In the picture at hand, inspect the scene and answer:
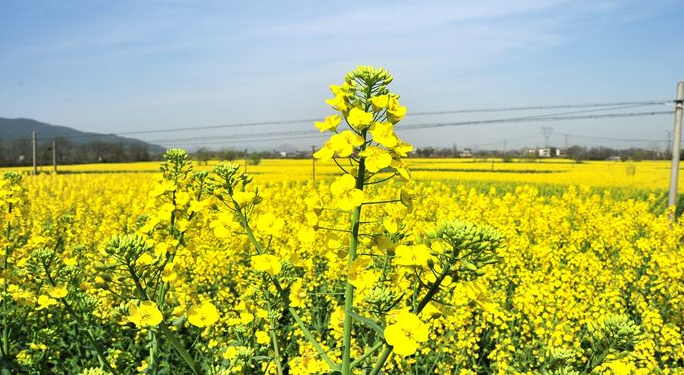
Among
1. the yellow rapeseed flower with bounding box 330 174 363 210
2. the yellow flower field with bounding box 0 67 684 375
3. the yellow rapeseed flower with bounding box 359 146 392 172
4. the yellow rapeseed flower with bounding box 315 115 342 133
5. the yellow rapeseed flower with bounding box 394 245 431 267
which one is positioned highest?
the yellow rapeseed flower with bounding box 315 115 342 133

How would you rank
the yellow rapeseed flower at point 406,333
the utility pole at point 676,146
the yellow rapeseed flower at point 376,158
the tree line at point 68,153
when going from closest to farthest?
the yellow rapeseed flower at point 406,333 → the yellow rapeseed flower at point 376,158 → the utility pole at point 676,146 → the tree line at point 68,153

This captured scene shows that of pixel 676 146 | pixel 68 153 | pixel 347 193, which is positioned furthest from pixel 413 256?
pixel 68 153

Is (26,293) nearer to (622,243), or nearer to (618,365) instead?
(618,365)

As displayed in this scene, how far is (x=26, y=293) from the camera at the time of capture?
2574 millimetres

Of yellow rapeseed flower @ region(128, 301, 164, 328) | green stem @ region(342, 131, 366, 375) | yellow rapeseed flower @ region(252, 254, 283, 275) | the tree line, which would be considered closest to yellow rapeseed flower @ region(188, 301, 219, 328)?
yellow rapeseed flower @ region(128, 301, 164, 328)

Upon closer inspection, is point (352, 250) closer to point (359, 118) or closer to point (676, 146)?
point (359, 118)

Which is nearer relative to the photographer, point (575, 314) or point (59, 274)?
point (59, 274)

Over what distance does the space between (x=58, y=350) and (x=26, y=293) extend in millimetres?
1389

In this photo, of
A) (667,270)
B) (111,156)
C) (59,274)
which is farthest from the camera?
(111,156)

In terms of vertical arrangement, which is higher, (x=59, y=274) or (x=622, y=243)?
(x=59, y=274)

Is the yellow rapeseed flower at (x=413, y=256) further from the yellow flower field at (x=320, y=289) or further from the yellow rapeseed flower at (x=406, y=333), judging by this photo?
the yellow rapeseed flower at (x=406, y=333)

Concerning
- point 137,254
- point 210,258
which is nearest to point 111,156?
point 210,258

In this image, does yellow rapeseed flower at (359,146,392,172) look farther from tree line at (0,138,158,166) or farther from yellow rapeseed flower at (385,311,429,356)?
tree line at (0,138,158,166)

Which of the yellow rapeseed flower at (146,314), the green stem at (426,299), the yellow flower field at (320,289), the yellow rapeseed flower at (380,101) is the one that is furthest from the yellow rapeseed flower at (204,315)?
the yellow rapeseed flower at (380,101)
